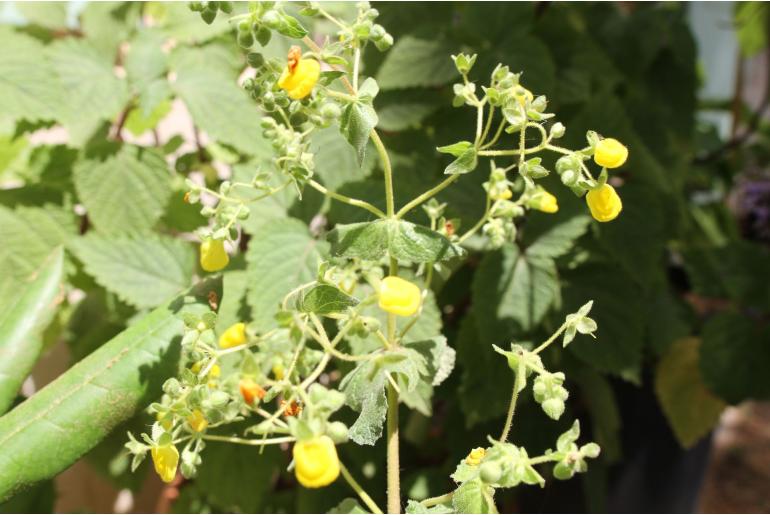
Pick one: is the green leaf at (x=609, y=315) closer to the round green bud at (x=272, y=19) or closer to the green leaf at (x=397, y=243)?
the green leaf at (x=397, y=243)

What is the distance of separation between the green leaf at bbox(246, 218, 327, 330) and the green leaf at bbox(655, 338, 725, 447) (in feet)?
1.43

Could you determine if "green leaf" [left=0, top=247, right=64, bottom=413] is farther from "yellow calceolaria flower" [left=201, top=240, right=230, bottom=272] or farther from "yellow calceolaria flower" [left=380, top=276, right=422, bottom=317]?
"yellow calceolaria flower" [left=380, top=276, right=422, bottom=317]

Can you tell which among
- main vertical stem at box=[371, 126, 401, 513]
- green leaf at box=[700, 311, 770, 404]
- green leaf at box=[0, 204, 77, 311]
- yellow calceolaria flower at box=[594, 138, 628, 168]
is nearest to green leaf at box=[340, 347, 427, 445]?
main vertical stem at box=[371, 126, 401, 513]

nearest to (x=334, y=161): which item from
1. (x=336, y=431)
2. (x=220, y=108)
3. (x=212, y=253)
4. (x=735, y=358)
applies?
(x=220, y=108)

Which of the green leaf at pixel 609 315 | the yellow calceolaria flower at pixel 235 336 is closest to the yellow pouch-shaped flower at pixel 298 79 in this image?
the yellow calceolaria flower at pixel 235 336

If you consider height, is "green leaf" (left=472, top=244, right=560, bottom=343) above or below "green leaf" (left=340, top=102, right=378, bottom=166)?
below

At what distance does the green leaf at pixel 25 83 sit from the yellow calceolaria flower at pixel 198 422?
1.08 feet

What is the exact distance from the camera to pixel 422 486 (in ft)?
1.89

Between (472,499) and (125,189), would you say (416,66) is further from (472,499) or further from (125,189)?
(472,499)

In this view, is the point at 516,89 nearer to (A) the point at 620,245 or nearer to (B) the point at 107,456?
(A) the point at 620,245

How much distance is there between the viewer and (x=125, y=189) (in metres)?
0.57

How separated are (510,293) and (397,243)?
20cm

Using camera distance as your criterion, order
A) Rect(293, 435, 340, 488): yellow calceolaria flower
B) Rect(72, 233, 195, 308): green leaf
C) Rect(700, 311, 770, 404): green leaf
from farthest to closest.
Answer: Rect(700, 311, 770, 404): green leaf → Rect(72, 233, 195, 308): green leaf → Rect(293, 435, 340, 488): yellow calceolaria flower

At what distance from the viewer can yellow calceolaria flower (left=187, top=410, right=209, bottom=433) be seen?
1.03 ft
